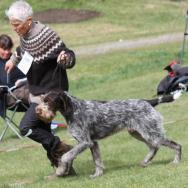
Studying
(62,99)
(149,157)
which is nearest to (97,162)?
(149,157)

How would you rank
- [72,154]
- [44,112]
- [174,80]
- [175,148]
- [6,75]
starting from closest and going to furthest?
[44,112] < [72,154] < [175,148] < [6,75] < [174,80]

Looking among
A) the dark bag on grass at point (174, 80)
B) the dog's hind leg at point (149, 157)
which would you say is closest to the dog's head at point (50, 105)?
the dog's hind leg at point (149, 157)

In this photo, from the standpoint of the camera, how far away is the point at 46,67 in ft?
23.7

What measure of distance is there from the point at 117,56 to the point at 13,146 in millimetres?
10163

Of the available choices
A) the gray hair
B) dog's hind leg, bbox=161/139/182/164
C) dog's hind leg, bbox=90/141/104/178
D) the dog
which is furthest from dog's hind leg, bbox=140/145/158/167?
the gray hair

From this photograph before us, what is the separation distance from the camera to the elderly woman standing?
23.0ft

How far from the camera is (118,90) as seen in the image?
15297 millimetres

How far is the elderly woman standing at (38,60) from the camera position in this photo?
23.0 feet

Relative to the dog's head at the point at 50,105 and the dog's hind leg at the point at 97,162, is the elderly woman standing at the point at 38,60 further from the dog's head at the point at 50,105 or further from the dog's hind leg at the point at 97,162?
the dog's hind leg at the point at 97,162

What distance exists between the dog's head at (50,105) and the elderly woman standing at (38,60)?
0.88 feet

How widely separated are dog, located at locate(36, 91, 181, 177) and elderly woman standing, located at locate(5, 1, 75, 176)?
29cm

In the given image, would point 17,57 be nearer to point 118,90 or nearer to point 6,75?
point 6,75

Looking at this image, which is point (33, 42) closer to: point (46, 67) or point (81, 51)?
point (46, 67)

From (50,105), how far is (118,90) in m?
8.48
